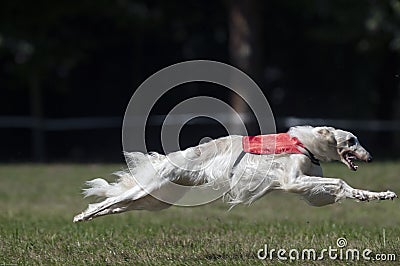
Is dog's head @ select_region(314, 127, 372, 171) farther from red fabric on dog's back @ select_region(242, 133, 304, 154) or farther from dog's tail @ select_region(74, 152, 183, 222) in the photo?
dog's tail @ select_region(74, 152, 183, 222)

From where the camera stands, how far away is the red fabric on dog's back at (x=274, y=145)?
24.2ft

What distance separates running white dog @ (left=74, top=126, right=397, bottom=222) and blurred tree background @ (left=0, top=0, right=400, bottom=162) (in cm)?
1323

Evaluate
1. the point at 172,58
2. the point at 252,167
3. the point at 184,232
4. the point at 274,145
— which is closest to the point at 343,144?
the point at 274,145

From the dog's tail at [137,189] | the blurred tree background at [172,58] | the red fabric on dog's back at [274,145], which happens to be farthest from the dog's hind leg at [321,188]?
the blurred tree background at [172,58]

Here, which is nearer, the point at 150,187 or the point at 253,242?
the point at 150,187

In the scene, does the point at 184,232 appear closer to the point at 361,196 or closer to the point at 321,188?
the point at 321,188

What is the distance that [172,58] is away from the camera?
27156 mm

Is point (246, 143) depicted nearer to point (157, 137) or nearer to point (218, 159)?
point (218, 159)

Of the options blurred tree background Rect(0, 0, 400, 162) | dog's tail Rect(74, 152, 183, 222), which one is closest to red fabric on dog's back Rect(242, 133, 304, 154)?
dog's tail Rect(74, 152, 183, 222)

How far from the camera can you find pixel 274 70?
28.3 meters

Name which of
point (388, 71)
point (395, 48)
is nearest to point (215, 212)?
point (395, 48)

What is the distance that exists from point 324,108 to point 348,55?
184 centimetres

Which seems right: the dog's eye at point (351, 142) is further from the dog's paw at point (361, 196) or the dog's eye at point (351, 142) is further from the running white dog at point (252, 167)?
the dog's paw at point (361, 196)

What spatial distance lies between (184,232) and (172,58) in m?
18.6
